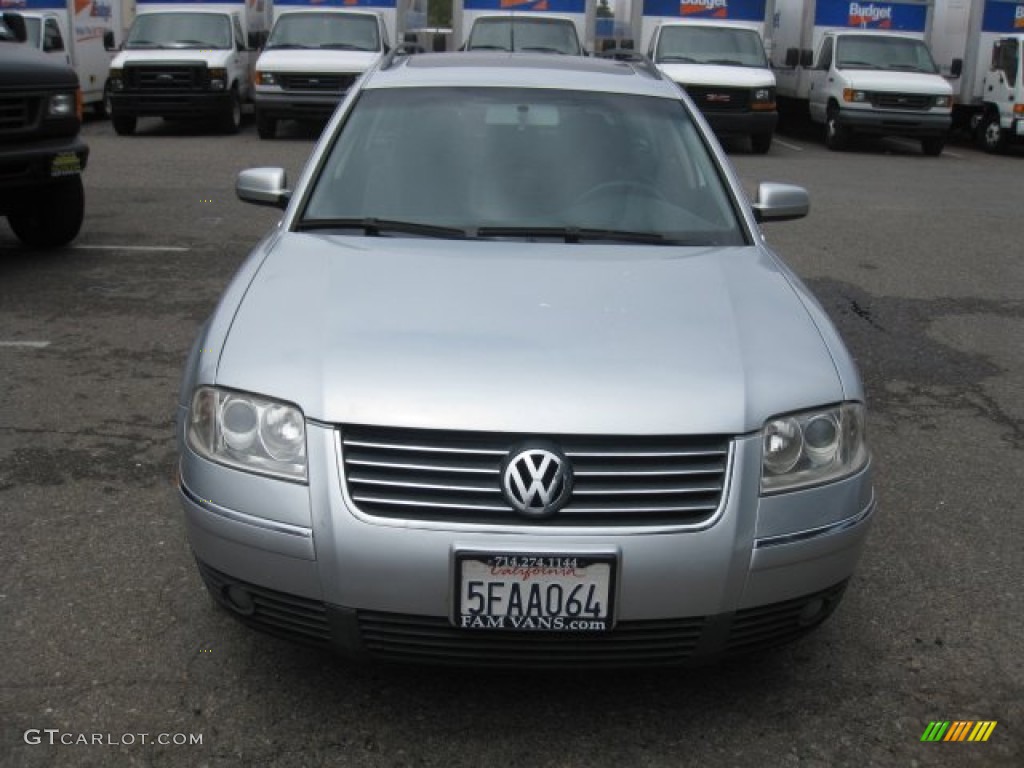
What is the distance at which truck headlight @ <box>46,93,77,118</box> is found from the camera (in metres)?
→ 8.46

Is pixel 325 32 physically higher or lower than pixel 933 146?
higher

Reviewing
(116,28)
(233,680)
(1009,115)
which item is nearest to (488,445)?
(233,680)

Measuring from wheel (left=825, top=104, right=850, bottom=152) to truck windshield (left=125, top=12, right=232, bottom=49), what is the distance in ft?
31.3

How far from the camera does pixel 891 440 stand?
5457 mm

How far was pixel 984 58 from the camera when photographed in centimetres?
2095

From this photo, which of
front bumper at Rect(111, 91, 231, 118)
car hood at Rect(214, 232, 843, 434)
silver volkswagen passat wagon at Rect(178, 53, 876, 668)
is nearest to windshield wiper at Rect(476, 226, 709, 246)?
car hood at Rect(214, 232, 843, 434)

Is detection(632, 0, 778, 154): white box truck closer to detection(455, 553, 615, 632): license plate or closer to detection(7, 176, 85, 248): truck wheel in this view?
detection(7, 176, 85, 248): truck wheel

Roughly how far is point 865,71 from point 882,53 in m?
0.83

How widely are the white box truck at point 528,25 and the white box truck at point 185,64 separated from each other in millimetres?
3523

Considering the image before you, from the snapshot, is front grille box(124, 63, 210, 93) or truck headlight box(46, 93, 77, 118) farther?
front grille box(124, 63, 210, 93)

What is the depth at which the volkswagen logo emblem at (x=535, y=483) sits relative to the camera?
279cm

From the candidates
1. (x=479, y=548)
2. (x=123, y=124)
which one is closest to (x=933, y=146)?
(x=123, y=124)

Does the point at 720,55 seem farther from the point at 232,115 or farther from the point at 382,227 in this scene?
the point at 382,227

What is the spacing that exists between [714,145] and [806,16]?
60.9 feet
